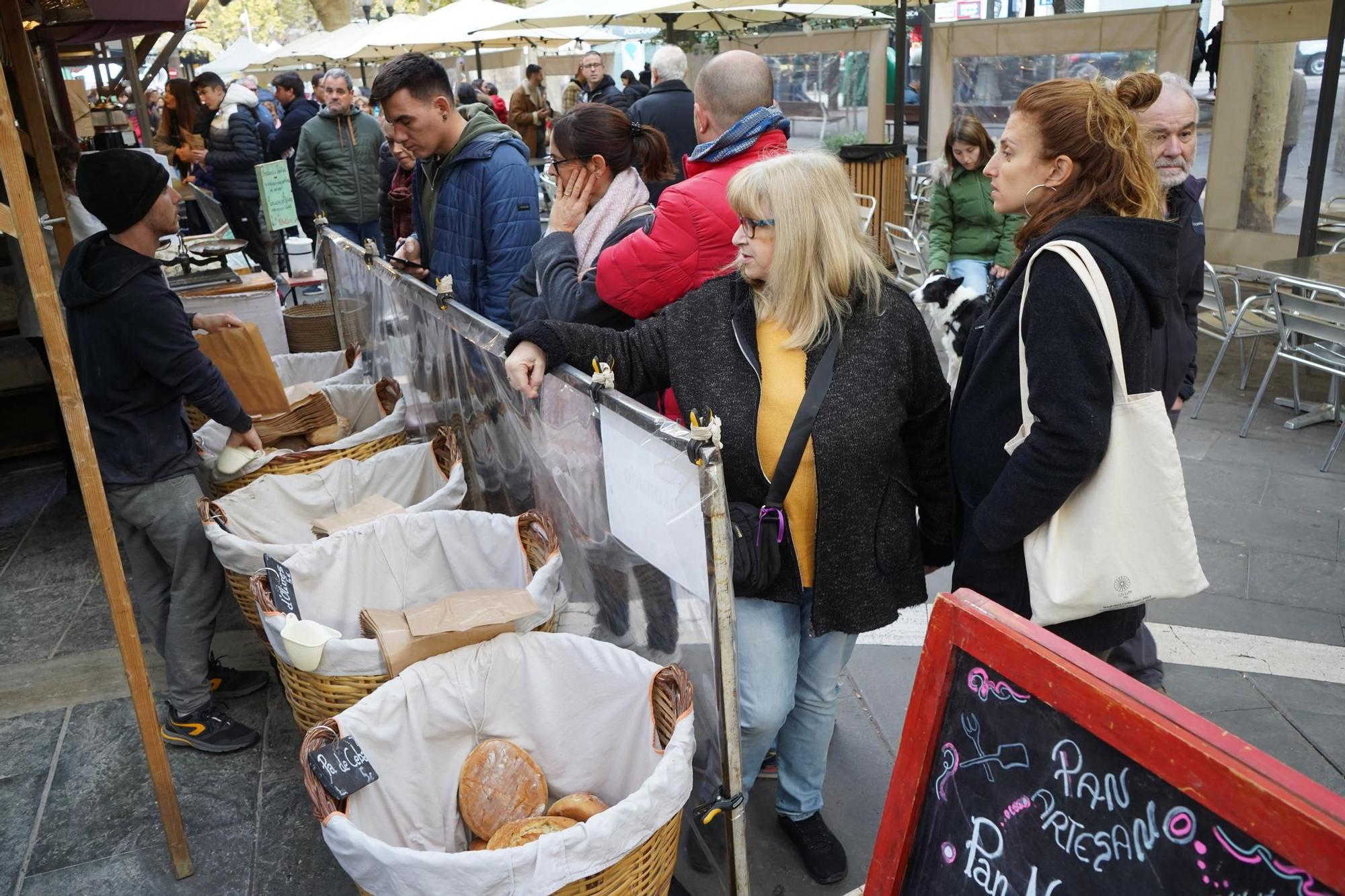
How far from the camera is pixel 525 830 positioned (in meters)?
1.99

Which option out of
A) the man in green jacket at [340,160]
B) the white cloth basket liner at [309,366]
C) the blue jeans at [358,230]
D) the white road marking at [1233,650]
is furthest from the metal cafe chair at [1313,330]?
the man in green jacket at [340,160]

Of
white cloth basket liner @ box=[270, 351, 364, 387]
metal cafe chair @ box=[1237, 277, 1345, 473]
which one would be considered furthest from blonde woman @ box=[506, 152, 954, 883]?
metal cafe chair @ box=[1237, 277, 1345, 473]

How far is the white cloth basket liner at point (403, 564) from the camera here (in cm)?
267

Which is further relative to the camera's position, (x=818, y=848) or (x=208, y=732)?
(x=208, y=732)

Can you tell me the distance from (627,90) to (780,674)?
808cm

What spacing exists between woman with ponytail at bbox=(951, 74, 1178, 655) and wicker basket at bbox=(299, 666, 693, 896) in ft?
2.20

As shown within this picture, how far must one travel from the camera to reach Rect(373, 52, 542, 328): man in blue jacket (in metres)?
3.27

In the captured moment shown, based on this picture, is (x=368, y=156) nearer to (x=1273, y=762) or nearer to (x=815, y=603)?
(x=815, y=603)

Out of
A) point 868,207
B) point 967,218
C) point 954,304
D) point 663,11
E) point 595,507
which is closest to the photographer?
point 595,507

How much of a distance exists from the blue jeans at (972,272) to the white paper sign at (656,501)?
398 cm

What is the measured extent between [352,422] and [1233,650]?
341cm

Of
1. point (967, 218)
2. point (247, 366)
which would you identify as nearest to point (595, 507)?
point (247, 366)

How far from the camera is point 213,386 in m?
3.00

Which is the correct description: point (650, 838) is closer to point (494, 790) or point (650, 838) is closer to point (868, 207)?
point (494, 790)
